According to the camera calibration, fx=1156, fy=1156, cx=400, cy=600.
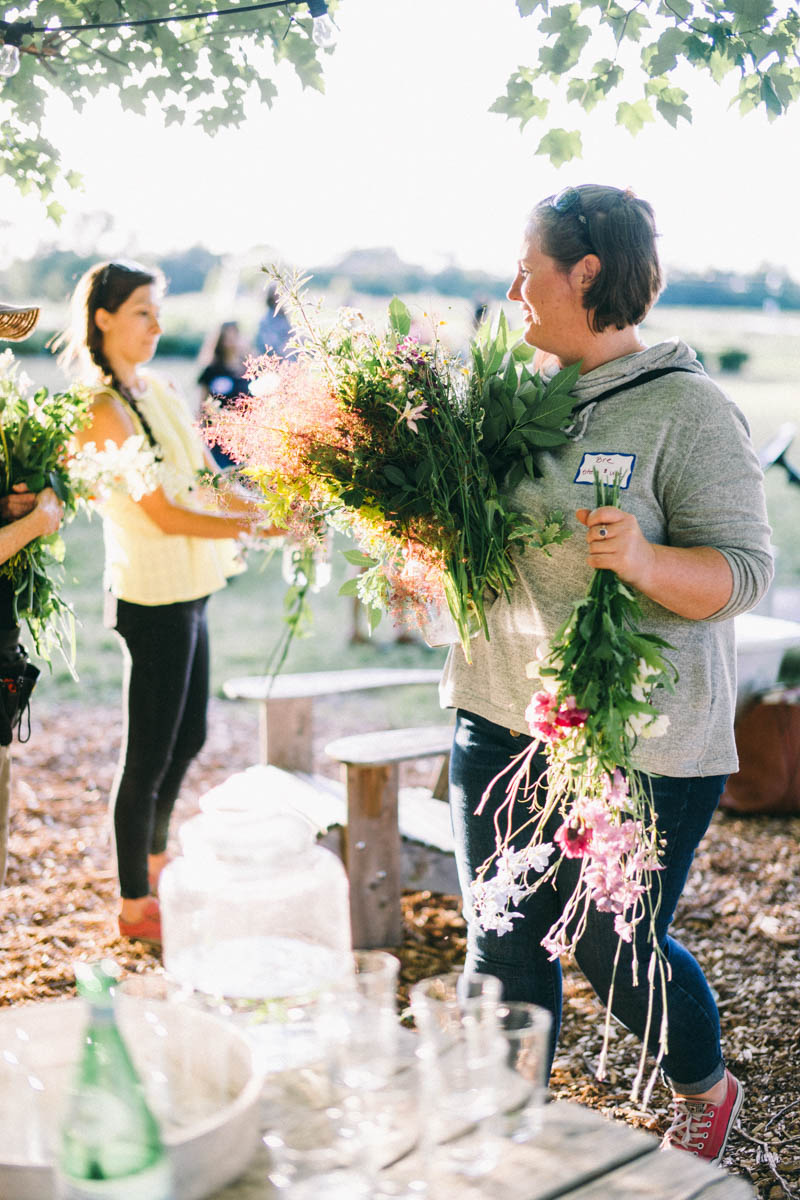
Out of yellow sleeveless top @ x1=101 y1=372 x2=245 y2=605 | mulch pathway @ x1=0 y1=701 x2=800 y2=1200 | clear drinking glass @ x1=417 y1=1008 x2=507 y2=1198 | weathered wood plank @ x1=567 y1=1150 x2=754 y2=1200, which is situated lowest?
mulch pathway @ x1=0 y1=701 x2=800 y2=1200

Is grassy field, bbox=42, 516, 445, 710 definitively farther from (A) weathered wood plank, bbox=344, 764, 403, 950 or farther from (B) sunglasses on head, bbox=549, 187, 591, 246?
(B) sunglasses on head, bbox=549, 187, 591, 246

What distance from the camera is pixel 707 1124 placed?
2357 mm

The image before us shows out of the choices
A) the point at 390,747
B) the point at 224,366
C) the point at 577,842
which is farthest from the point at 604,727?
the point at 224,366

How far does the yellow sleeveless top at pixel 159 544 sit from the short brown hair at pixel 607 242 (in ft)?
5.31

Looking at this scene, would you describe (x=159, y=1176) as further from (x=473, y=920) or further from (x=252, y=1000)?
(x=473, y=920)

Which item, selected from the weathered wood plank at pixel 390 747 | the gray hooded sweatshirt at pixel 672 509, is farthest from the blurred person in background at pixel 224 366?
the gray hooded sweatshirt at pixel 672 509

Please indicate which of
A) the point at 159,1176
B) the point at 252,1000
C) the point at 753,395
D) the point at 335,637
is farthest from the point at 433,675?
the point at 753,395

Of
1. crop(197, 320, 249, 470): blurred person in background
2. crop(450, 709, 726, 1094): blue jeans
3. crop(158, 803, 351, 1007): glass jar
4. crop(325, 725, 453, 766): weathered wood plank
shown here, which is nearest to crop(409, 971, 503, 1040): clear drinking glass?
crop(158, 803, 351, 1007): glass jar

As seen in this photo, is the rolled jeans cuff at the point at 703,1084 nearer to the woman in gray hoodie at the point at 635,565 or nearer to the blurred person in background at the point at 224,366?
the woman in gray hoodie at the point at 635,565

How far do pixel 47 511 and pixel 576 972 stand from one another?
7.13ft

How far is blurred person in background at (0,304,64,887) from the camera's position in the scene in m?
2.84

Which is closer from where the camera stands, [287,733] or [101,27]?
[101,27]

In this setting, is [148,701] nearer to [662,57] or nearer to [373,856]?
[373,856]

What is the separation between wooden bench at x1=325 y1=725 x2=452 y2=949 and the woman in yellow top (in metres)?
0.57
